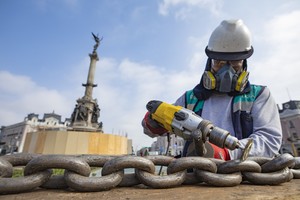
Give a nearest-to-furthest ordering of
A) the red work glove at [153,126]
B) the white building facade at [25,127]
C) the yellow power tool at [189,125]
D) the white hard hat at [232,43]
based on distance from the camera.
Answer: the yellow power tool at [189,125] → the red work glove at [153,126] → the white hard hat at [232,43] → the white building facade at [25,127]

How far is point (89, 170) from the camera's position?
1010 mm

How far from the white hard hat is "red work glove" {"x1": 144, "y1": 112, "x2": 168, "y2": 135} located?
3.14 ft

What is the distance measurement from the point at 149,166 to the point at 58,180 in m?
0.50

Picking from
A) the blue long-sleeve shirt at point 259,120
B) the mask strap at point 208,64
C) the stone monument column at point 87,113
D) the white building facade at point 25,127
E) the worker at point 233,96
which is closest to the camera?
the blue long-sleeve shirt at point 259,120

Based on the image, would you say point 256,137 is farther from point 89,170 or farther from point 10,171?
point 10,171

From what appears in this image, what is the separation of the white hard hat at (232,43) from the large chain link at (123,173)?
3.83 feet

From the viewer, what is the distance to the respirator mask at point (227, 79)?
1925 mm

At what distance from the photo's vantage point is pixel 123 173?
1.06m

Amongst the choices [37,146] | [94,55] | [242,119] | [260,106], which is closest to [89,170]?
[242,119]

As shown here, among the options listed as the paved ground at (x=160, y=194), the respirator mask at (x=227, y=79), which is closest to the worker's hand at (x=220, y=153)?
the paved ground at (x=160, y=194)

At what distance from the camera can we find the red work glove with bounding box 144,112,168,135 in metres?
1.92

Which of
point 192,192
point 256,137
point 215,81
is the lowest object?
point 192,192

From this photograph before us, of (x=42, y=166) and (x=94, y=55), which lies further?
(x=94, y=55)

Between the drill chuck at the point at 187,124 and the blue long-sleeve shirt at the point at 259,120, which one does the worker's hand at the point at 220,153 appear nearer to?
the blue long-sleeve shirt at the point at 259,120
